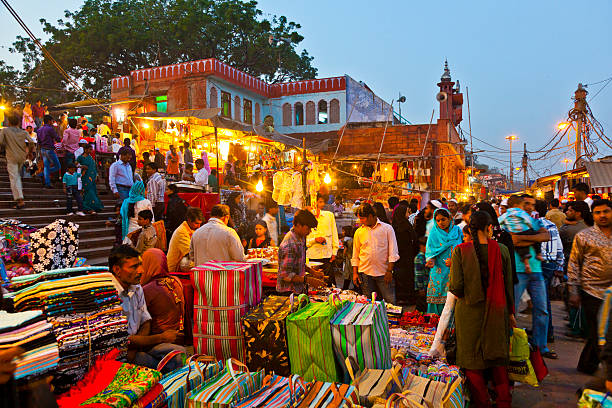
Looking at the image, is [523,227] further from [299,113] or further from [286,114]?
[286,114]

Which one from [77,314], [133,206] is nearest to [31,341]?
[77,314]

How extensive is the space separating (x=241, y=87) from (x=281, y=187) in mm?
17636

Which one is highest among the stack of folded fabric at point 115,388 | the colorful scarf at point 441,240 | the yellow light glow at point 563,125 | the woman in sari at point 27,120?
the yellow light glow at point 563,125

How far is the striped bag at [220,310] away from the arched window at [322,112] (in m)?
26.9

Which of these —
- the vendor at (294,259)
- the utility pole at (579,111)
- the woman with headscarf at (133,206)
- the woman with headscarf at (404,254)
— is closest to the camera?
the vendor at (294,259)

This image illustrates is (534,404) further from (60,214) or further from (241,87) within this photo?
(241,87)

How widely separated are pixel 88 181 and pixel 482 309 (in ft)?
30.3

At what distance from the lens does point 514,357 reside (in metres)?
3.58

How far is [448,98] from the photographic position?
27.9m

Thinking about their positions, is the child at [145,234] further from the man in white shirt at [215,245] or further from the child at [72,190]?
the child at [72,190]

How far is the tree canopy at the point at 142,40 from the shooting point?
98.3 ft

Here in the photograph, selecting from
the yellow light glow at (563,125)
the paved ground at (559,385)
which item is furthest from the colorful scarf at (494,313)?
the yellow light glow at (563,125)

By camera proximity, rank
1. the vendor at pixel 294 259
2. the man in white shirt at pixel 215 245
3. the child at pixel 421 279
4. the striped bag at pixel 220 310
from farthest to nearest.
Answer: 1. the child at pixel 421 279
2. the man in white shirt at pixel 215 245
3. the vendor at pixel 294 259
4. the striped bag at pixel 220 310

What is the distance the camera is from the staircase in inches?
328
